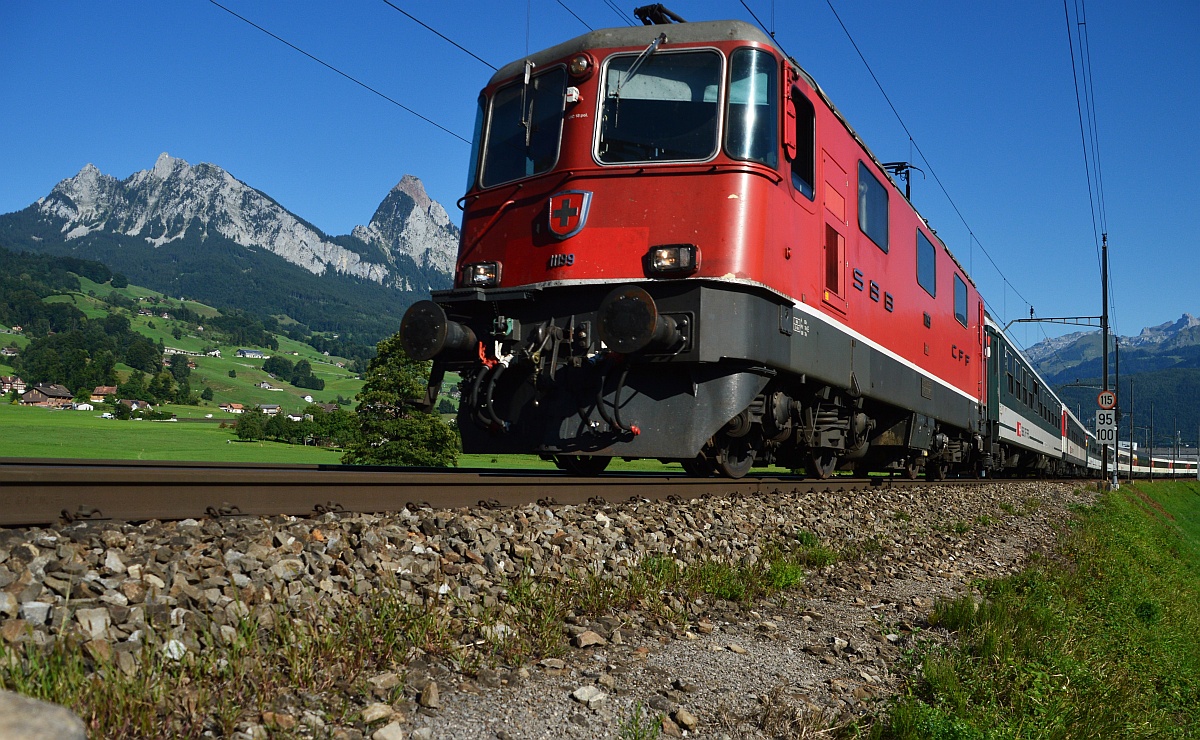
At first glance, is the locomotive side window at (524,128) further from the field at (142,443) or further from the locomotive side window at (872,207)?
the field at (142,443)

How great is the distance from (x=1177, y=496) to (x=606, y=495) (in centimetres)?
5599

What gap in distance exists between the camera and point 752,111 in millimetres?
7301

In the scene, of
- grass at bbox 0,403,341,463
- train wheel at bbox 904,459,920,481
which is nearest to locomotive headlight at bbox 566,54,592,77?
train wheel at bbox 904,459,920,481

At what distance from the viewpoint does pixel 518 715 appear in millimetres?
2740

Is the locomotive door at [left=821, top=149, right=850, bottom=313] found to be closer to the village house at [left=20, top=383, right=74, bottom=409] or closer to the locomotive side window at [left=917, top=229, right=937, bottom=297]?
the locomotive side window at [left=917, top=229, right=937, bottom=297]

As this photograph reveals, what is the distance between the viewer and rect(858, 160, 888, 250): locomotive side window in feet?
32.0

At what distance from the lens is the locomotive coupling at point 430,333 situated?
7203mm

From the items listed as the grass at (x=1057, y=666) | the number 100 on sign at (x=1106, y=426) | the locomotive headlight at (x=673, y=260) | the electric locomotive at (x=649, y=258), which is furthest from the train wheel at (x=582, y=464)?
the number 100 on sign at (x=1106, y=426)

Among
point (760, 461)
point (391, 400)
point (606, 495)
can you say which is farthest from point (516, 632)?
point (391, 400)

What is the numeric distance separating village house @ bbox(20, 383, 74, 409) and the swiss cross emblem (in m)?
75.7

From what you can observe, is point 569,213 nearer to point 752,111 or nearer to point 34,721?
point 752,111

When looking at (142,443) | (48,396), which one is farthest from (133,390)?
(142,443)

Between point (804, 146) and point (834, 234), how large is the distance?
40.9 inches

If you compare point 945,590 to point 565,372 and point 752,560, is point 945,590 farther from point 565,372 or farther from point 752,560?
point 565,372
